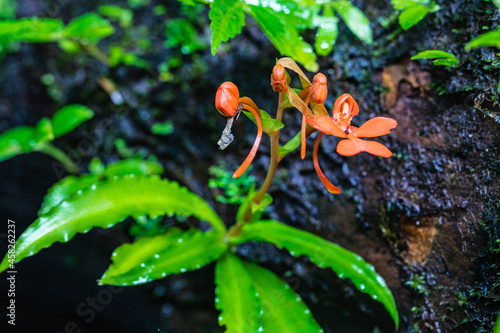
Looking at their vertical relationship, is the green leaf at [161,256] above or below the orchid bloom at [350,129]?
below

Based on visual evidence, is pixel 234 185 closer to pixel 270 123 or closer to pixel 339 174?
pixel 339 174

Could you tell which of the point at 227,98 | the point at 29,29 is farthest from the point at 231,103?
the point at 29,29

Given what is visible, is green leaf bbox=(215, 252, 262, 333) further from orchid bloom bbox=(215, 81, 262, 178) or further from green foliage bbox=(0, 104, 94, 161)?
green foliage bbox=(0, 104, 94, 161)

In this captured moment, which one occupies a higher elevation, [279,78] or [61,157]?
[279,78]

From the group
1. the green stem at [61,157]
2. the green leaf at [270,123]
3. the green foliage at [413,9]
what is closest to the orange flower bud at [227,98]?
the green leaf at [270,123]

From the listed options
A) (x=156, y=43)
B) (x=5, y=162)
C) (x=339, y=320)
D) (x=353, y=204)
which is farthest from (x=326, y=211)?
(x=5, y=162)

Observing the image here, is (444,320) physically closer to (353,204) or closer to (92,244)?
(353,204)

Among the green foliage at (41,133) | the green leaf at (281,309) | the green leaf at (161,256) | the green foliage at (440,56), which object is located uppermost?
the green foliage at (41,133)

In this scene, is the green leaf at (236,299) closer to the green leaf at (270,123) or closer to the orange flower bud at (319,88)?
the green leaf at (270,123)
